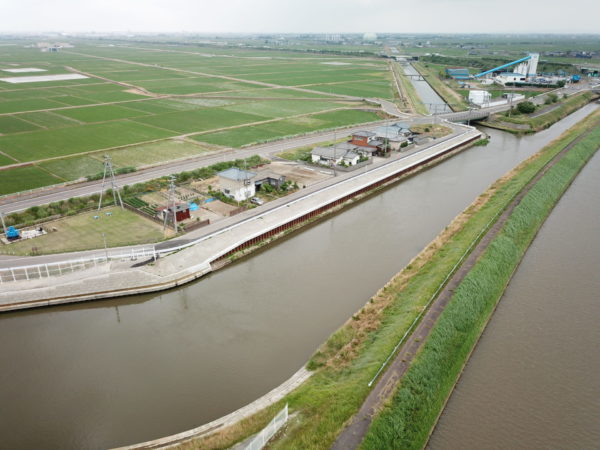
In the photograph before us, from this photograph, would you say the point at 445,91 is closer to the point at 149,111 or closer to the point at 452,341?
the point at 149,111

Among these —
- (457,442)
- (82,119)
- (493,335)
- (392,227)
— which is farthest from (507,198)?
(82,119)

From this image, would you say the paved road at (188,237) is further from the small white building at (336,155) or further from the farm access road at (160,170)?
the farm access road at (160,170)

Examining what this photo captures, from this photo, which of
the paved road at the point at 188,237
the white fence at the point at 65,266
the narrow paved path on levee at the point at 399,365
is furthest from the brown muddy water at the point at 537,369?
the white fence at the point at 65,266

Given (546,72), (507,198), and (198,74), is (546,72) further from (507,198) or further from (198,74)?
(507,198)

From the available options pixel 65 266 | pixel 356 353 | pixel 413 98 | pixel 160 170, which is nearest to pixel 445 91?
pixel 413 98

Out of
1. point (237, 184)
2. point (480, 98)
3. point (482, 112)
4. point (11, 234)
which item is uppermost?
point (480, 98)

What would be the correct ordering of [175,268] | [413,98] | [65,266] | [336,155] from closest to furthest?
[65,266], [175,268], [336,155], [413,98]

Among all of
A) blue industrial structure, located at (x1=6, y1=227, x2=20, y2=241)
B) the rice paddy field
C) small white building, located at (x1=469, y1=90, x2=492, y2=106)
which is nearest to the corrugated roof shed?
the rice paddy field
